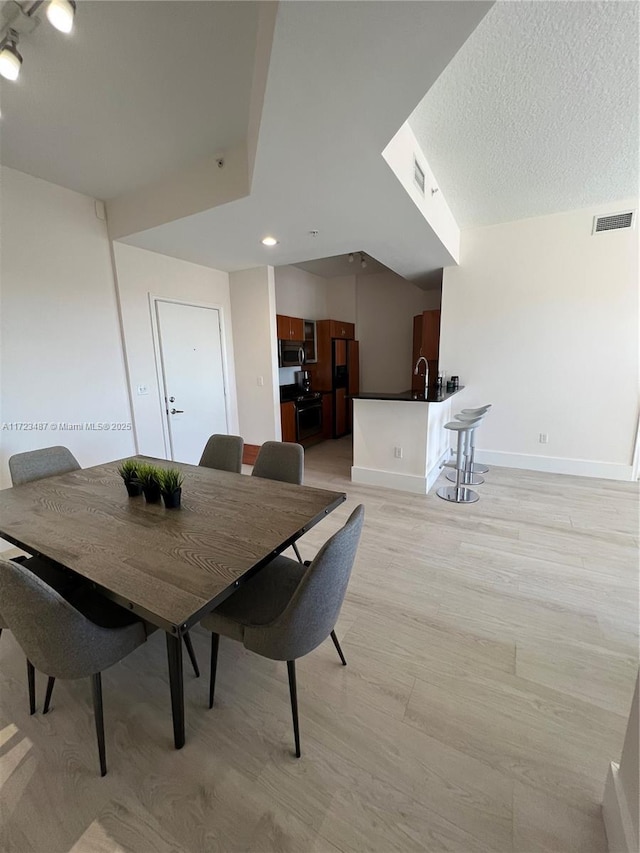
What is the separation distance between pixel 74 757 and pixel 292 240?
3732 millimetres

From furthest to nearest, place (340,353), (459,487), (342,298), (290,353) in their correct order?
(342,298) → (340,353) → (290,353) → (459,487)

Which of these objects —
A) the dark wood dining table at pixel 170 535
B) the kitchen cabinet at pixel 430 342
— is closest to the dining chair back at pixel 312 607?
the dark wood dining table at pixel 170 535

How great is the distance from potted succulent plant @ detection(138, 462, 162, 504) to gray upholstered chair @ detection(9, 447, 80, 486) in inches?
40.8

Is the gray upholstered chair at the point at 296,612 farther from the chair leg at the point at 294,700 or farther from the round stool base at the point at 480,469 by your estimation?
the round stool base at the point at 480,469

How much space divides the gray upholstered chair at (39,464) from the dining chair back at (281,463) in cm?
138

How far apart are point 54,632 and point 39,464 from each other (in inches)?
66.9

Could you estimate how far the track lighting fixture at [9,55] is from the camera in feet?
5.15

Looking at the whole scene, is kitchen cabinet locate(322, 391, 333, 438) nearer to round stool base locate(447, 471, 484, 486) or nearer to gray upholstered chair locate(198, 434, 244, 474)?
round stool base locate(447, 471, 484, 486)

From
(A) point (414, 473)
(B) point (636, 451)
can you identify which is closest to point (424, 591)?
(A) point (414, 473)

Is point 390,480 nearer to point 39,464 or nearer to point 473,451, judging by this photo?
point 473,451

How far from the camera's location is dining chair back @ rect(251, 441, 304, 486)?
2213mm

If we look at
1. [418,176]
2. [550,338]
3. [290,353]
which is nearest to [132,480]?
[418,176]

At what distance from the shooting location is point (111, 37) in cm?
159

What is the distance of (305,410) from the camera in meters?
5.28
